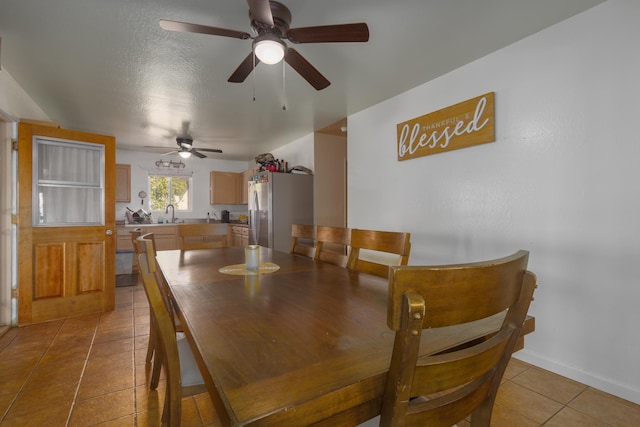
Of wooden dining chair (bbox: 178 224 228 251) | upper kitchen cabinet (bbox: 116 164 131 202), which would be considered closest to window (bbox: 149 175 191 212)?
upper kitchen cabinet (bbox: 116 164 131 202)

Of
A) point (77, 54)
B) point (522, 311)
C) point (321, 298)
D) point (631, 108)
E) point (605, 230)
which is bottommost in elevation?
point (321, 298)

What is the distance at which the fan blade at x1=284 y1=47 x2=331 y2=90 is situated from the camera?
1.87 metres

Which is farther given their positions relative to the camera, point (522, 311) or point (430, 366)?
point (522, 311)

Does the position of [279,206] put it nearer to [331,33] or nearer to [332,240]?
[332,240]

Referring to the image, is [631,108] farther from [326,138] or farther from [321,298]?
[326,138]

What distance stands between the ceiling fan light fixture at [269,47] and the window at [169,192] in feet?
17.3

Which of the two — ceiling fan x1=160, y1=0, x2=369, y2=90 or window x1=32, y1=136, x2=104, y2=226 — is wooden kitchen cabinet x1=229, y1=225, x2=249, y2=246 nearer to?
window x1=32, y1=136, x2=104, y2=226

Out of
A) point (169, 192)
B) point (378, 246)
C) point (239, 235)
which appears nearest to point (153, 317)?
point (378, 246)

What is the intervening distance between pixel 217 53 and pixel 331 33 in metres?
1.14

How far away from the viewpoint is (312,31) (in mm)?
1624

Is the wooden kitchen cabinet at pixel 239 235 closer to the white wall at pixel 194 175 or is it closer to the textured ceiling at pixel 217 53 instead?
the white wall at pixel 194 175

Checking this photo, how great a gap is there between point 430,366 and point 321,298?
2.04 ft

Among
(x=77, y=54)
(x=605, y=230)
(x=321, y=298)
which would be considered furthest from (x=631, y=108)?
(x=77, y=54)

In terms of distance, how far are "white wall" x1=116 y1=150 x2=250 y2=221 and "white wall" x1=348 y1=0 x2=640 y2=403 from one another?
206 inches
